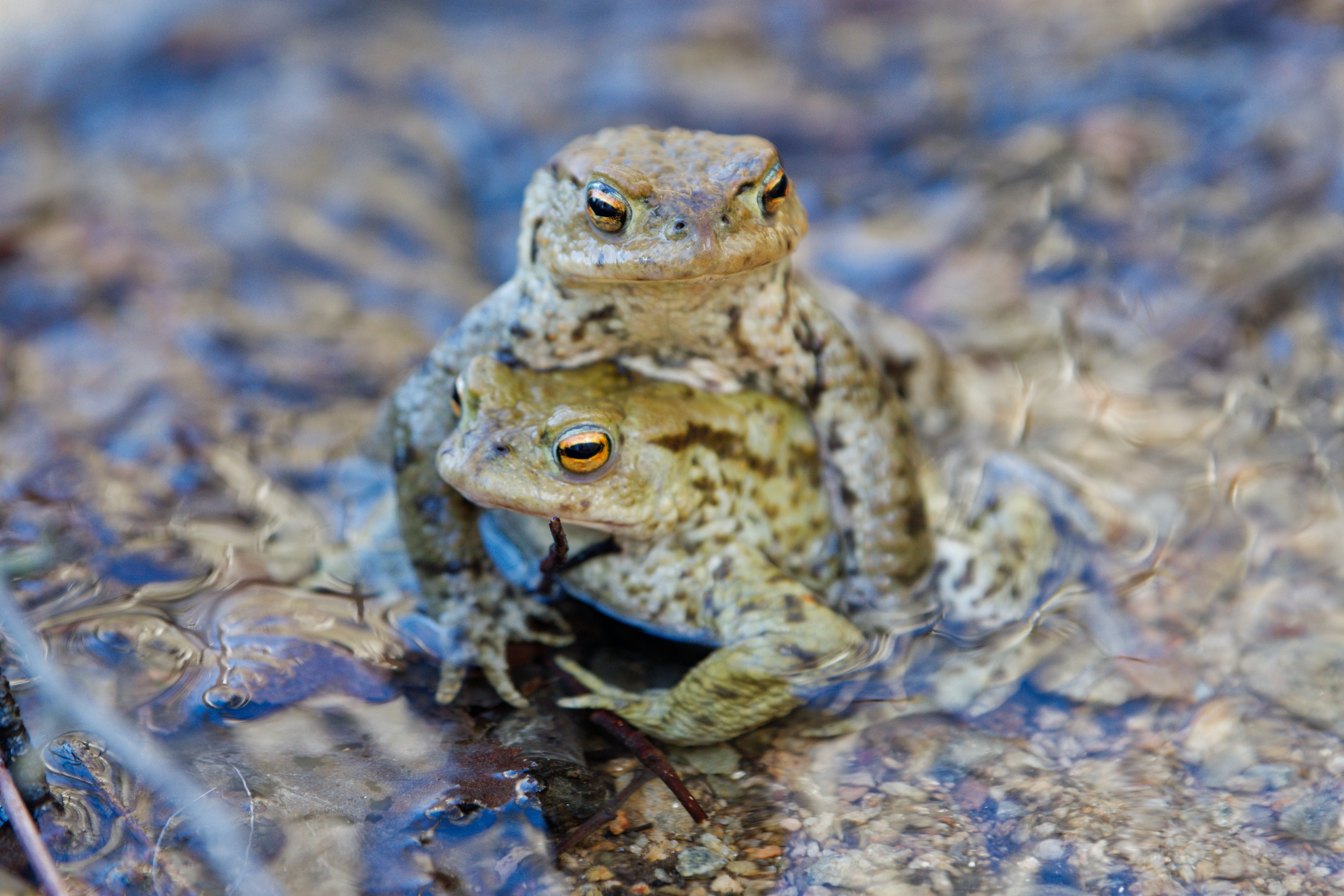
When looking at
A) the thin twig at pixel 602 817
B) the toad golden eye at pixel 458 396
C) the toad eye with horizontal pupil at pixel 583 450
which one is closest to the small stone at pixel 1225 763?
the thin twig at pixel 602 817

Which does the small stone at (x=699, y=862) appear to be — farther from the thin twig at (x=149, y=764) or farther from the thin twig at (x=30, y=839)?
the thin twig at (x=30, y=839)

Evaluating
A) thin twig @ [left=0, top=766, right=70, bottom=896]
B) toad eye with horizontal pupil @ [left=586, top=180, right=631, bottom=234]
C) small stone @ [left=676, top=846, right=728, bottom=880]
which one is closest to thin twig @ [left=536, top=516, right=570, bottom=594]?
toad eye with horizontal pupil @ [left=586, top=180, right=631, bottom=234]

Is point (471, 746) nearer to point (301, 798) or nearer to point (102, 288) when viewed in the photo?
point (301, 798)

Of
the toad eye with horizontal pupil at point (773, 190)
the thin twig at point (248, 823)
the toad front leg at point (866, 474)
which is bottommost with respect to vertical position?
the thin twig at point (248, 823)

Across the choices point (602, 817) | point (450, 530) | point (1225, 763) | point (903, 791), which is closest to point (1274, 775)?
point (1225, 763)

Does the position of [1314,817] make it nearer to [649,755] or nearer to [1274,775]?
[1274,775]

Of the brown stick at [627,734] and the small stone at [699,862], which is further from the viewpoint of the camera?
the brown stick at [627,734]

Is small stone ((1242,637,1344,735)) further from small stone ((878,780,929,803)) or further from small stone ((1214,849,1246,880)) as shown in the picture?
small stone ((878,780,929,803))
